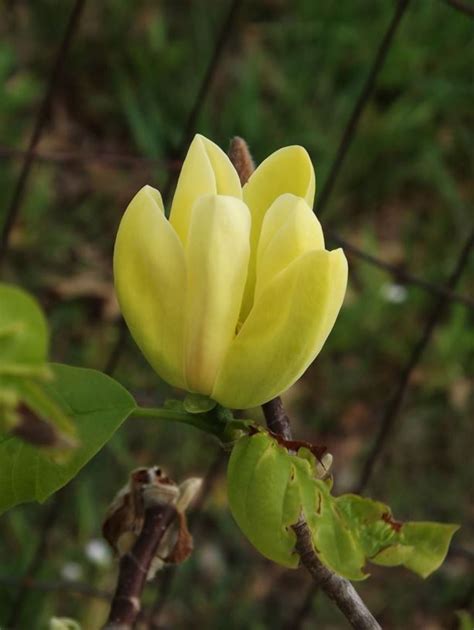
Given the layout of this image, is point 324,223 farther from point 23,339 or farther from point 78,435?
point 23,339

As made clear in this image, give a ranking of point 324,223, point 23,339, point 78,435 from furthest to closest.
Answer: point 324,223, point 78,435, point 23,339

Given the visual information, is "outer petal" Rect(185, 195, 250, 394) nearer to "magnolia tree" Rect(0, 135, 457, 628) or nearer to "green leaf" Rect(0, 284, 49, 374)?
"magnolia tree" Rect(0, 135, 457, 628)

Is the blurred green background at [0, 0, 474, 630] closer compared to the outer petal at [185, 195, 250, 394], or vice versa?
the outer petal at [185, 195, 250, 394]

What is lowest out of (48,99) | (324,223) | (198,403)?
(324,223)

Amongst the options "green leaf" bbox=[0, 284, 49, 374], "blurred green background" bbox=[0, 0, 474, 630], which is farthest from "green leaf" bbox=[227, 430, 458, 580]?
"blurred green background" bbox=[0, 0, 474, 630]

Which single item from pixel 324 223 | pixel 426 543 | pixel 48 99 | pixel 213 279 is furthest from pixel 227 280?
pixel 324 223

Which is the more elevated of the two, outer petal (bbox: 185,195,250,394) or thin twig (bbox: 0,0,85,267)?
outer petal (bbox: 185,195,250,394)

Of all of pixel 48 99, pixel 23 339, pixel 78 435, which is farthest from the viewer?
pixel 48 99
